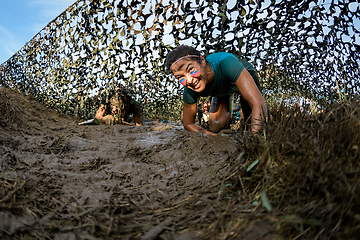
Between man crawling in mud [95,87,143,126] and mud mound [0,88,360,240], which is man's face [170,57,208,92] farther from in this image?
man crawling in mud [95,87,143,126]

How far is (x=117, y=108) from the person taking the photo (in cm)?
503

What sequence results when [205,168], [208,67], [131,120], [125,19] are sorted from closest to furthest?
[205,168]
[208,67]
[125,19]
[131,120]

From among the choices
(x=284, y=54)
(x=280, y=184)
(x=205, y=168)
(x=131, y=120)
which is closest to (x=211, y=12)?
(x=284, y=54)

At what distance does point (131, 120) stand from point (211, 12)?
4.22 metres

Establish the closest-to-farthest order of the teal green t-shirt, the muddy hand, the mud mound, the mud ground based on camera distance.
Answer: the mud mound
the mud ground
the teal green t-shirt
the muddy hand

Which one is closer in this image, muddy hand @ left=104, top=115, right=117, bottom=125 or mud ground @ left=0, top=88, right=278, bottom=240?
mud ground @ left=0, top=88, right=278, bottom=240

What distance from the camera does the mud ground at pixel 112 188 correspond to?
3.00 ft

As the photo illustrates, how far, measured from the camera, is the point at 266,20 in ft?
9.21

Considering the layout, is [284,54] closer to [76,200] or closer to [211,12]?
[211,12]

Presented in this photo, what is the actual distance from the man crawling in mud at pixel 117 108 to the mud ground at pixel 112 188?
227 centimetres

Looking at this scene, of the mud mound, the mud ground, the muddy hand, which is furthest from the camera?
the muddy hand

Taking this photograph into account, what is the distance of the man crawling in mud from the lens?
191 inches

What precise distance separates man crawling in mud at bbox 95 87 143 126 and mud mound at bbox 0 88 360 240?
294 centimetres

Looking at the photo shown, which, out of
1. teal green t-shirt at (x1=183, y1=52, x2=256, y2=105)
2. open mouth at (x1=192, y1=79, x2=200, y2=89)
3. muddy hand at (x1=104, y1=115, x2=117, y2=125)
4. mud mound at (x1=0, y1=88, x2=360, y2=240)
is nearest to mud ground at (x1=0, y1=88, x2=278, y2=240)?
mud mound at (x1=0, y1=88, x2=360, y2=240)
